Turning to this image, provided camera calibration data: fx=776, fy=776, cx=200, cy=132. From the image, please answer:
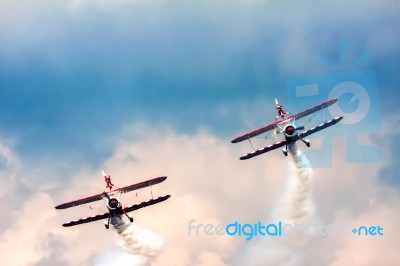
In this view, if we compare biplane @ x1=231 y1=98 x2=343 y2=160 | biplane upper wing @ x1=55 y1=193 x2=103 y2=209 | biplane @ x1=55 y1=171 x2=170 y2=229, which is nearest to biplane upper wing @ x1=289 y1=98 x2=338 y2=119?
biplane @ x1=231 y1=98 x2=343 y2=160

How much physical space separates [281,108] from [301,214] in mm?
12287

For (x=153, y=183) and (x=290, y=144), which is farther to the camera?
(x=153, y=183)

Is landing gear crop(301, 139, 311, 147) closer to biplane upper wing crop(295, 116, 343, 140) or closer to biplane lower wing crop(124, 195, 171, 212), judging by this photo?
biplane upper wing crop(295, 116, 343, 140)

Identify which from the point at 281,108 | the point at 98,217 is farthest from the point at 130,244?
the point at 281,108

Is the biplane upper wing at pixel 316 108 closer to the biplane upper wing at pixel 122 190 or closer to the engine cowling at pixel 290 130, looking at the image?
the engine cowling at pixel 290 130

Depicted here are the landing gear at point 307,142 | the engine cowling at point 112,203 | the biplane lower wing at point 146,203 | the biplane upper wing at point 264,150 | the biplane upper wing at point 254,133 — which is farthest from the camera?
the biplane upper wing at point 254,133

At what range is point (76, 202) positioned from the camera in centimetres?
8744

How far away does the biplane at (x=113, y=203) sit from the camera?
265ft

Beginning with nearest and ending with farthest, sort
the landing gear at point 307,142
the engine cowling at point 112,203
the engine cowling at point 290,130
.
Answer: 1. the engine cowling at point 290,130
2. the landing gear at point 307,142
3. the engine cowling at point 112,203

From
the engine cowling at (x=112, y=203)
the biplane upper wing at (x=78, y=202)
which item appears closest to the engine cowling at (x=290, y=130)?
the engine cowling at (x=112, y=203)

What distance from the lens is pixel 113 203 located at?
263 feet

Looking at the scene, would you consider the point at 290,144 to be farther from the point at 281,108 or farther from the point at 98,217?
the point at 98,217

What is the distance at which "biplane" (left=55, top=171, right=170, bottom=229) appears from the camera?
265ft

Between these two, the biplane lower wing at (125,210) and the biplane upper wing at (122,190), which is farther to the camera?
the biplane upper wing at (122,190)
